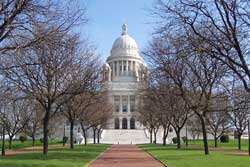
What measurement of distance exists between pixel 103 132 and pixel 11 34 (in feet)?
302

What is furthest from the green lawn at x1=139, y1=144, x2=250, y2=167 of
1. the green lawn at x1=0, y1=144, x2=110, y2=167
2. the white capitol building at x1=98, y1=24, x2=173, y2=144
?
the white capitol building at x1=98, y1=24, x2=173, y2=144

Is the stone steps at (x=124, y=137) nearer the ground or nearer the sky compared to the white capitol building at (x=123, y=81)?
nearer the ground

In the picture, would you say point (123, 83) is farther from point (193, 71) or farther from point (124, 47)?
point (193, 71)

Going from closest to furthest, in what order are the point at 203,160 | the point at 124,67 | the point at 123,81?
the point at 203,160
the point at 123,81
the point at 124,67

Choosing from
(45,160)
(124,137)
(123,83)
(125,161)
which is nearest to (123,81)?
(123,83)

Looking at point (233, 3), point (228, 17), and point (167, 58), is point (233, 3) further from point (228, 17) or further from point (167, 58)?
point (167, 58)

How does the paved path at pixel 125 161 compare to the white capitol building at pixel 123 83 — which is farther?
the white capitol building at pixel 123 83

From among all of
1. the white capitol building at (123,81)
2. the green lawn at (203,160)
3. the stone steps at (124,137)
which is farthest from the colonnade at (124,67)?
the green lawn at (203,160)

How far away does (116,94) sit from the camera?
137875 millimetres

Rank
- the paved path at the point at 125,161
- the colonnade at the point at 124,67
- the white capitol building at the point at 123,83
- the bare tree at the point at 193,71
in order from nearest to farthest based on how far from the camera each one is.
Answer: the paved path at the point at 125,161, the bare tree at the point at 193,71, the white capitol building at the point at 123,83, the colonnade at the point at 124,67

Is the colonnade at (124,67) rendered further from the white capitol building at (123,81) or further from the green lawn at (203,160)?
the green lawn at (203,160)

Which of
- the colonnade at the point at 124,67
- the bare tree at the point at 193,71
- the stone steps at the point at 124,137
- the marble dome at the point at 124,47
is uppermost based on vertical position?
the marble dome at the point at 124,47

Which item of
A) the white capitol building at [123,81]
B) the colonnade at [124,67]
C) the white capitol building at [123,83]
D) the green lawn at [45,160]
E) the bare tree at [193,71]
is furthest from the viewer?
the colonnade at [124,67]

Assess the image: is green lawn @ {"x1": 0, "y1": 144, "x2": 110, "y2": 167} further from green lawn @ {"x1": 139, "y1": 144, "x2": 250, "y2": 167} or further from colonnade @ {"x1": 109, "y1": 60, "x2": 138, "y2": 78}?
colonnade @ {"x1": 109, "y1": 60, "x2": 138, "y2": 78}
